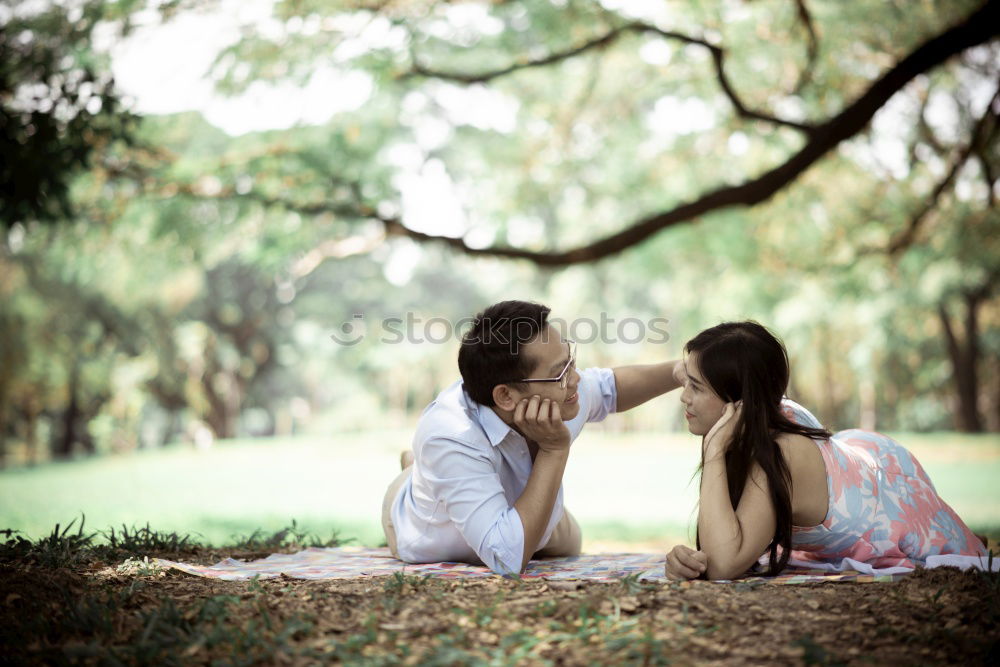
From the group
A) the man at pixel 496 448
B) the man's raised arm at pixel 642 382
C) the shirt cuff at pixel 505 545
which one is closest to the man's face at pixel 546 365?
the man at pixel 496 448

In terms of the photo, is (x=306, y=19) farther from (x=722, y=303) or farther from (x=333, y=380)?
(x=333, y=380)

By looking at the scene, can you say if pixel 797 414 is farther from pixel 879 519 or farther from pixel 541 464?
pixel 541 464

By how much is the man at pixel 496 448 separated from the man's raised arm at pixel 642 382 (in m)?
0.65

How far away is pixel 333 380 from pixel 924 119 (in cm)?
3878

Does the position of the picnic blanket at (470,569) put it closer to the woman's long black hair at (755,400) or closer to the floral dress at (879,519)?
the floral dress at (879,519)

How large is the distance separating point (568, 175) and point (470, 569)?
15.4 m

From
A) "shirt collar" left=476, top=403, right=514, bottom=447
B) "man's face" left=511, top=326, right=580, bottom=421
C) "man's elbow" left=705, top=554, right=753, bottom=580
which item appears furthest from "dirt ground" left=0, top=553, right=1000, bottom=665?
"man's face" left=511, top=326, right=580, bottom=421

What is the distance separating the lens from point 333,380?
50156 mm

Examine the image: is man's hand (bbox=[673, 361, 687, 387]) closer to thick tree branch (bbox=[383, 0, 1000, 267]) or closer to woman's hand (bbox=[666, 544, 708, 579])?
woman's hand (bbox=[666, 544, 708, 579])

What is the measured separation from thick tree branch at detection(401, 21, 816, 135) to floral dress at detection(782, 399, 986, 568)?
581cm

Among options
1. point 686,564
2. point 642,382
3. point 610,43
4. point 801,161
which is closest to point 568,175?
point 610,43

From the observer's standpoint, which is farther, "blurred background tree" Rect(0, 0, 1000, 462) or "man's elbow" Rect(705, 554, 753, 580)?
"blurred background tree" Rect(0, 0, 1000, 462)

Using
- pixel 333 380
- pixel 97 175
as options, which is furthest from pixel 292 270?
pixel 333 380

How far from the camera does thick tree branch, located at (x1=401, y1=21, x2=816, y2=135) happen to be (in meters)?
9.37
